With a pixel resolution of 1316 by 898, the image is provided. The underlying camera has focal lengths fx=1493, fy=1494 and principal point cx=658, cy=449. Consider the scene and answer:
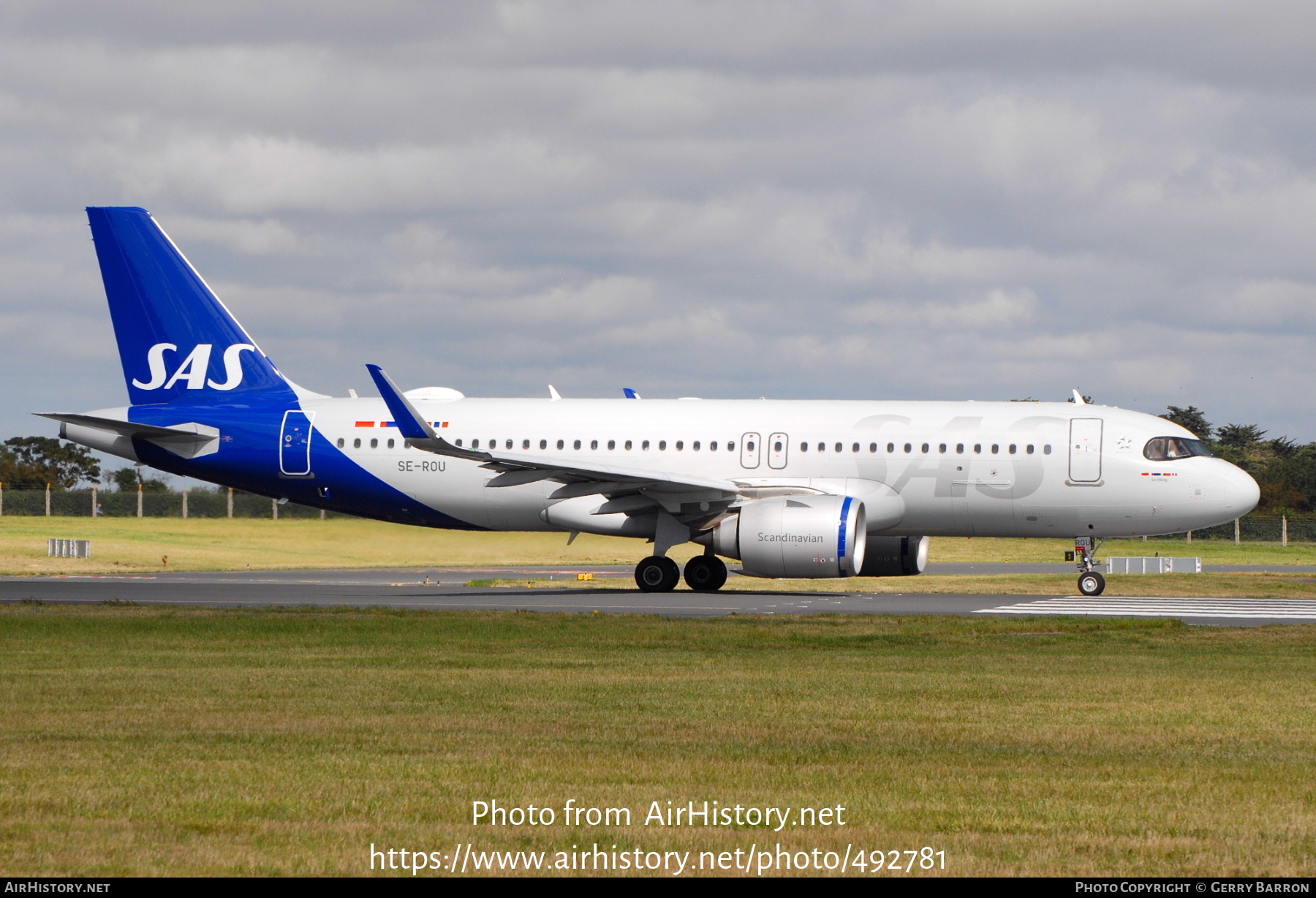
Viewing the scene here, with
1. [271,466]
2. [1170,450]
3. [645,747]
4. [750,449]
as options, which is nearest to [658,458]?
[750,449]

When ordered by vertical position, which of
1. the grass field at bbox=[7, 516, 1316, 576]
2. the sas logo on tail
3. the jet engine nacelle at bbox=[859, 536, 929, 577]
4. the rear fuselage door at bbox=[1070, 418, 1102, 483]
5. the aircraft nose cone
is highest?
the sas logo on tail

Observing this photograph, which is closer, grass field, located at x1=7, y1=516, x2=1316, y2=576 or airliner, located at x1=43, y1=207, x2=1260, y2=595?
airliner, located at x1=43, y1=207, x2=1260, y2=595

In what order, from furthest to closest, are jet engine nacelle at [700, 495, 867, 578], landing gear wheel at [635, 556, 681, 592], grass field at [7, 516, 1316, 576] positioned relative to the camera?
grass field at [7, 516, 1316, 576] → landing gear wheel at [635, 556, 681, 592] → jet engine nacelle at [700, 495, 867, 578]

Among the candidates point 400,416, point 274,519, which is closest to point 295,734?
point 400,416

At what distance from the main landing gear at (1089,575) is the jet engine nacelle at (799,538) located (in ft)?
17.3

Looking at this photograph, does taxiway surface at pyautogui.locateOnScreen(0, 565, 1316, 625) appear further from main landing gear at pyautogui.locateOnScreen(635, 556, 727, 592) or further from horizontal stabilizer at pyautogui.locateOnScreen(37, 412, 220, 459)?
horizontal stabilizer at pyautogui.locateOnScreen(37, 412, 220, 459)

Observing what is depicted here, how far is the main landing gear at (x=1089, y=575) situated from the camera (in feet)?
98.0

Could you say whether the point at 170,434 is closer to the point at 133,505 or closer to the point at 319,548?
the point at 319,548

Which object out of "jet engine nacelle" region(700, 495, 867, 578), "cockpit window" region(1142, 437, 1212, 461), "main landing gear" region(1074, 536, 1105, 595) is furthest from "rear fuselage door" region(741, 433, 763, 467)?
"cockpit window" region(1142, 437, 1212, 461)

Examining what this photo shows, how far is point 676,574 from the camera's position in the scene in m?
30.3

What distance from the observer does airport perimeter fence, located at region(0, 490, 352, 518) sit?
66.9m

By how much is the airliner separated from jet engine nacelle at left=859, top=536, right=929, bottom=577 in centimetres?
4

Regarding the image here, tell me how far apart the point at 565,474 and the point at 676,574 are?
347 centimetres
